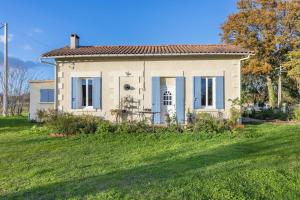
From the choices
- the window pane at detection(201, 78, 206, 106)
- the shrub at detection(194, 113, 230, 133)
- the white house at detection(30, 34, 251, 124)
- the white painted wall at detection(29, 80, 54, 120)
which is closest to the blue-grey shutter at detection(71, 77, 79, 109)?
the white house at detection(30, 34, 251, 124)

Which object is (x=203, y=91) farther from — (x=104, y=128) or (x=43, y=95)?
(x=43, y=95)

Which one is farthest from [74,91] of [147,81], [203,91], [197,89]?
[203,91]

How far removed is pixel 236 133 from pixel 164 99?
13.9 ft

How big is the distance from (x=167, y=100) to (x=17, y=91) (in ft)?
62.3

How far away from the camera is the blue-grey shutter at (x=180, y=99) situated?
14.0 m

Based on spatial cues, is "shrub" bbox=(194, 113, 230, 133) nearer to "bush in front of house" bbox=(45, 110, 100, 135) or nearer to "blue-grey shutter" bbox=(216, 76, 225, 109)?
"blue-grey shutter" bbox=(216, 76, 225, 109)

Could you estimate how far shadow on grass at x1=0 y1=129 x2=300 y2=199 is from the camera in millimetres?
4960

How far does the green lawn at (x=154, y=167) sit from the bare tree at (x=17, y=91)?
1829 centimetres

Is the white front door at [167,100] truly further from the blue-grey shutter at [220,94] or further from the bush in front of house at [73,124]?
the bush in front of house at [73,124]

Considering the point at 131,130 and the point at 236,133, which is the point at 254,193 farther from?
the point at 131,130

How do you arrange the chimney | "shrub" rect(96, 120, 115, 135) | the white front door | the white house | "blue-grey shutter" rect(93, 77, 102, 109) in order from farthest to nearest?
the chimney, the white front door, "blue-grey shutter" rect(93, 77, 102, 109), the white house, "shrub" rect(96, 120, 115, 135)

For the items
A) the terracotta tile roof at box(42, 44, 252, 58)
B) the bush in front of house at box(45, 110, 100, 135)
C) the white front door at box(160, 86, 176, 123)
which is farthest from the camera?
the white front door at box(160, 86, 176, 123)

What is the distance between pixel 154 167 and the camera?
6496 mm

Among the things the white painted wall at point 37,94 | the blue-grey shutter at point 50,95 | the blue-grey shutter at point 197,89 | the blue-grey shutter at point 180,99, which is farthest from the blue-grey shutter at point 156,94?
the white painted wall at point 37,94
